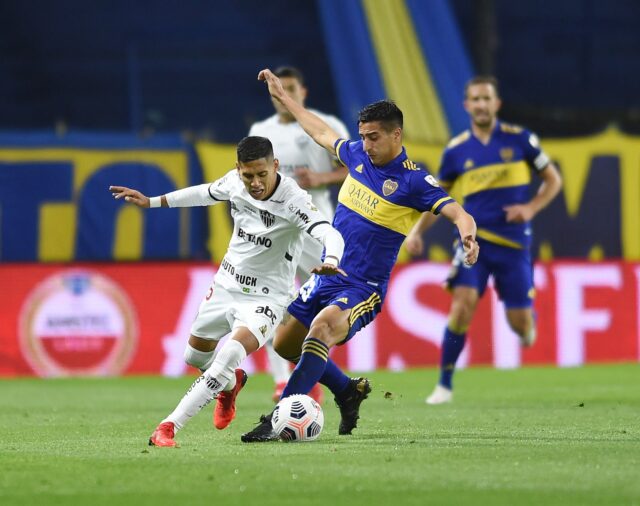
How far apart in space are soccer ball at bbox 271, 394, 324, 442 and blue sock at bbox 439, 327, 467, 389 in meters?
3.28

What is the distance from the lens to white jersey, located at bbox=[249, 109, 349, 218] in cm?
993

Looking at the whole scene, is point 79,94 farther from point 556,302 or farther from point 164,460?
point 164,460

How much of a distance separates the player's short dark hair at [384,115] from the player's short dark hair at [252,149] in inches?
23.4

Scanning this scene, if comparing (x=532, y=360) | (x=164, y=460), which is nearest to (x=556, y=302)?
(x=532, y=360)

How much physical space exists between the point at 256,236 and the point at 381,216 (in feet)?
2.31

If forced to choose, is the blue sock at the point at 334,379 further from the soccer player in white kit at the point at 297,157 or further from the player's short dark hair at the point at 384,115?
the soccer player in white kit at the point at 297,157

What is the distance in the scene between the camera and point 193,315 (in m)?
14.1

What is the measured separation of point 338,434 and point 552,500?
2.68 meters

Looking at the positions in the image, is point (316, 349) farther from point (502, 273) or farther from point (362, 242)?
point (502, 273)

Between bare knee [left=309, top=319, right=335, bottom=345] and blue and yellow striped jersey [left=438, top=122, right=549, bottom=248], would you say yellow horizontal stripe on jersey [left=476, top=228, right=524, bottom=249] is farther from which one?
bare knee [left=309, top=319, right=335, bottom=345]

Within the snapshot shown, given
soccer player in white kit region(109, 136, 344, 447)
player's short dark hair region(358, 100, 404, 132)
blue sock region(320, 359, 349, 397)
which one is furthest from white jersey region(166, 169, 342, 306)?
player's short dark hair region(358, 100, 404, 132)

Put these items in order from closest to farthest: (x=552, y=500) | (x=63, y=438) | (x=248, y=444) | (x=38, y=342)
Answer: (x=552, y=500)
(x=248, y=444)
(x=63, y=438)
(x=38, y=342)

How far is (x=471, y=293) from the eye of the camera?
10289mm

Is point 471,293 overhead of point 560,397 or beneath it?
overhead
